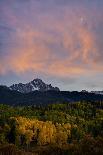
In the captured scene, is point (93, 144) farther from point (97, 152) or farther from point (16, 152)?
point (16, 152)

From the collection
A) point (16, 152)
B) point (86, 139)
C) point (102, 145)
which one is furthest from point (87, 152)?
point (16, 152)

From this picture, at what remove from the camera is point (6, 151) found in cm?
4778

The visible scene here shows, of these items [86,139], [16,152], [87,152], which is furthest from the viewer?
[86,139]

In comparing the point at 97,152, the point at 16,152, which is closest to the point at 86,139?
the point at 97,152

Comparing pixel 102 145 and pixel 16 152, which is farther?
pixel 102 145

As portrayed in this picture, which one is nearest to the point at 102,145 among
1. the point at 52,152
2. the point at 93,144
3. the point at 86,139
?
the point at 93,144

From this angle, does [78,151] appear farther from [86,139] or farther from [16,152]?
[16,152]

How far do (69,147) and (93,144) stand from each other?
7173mm

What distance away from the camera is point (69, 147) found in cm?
6047

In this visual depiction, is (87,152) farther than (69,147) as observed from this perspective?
No

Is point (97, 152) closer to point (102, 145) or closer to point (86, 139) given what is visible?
point (102, 145)

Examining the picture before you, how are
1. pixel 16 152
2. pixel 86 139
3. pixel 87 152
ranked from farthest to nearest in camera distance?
pixel 86 139 < pixel 87 152 < pixel 16 152

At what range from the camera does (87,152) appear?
52.1 m

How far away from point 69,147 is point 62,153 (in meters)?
2.08
